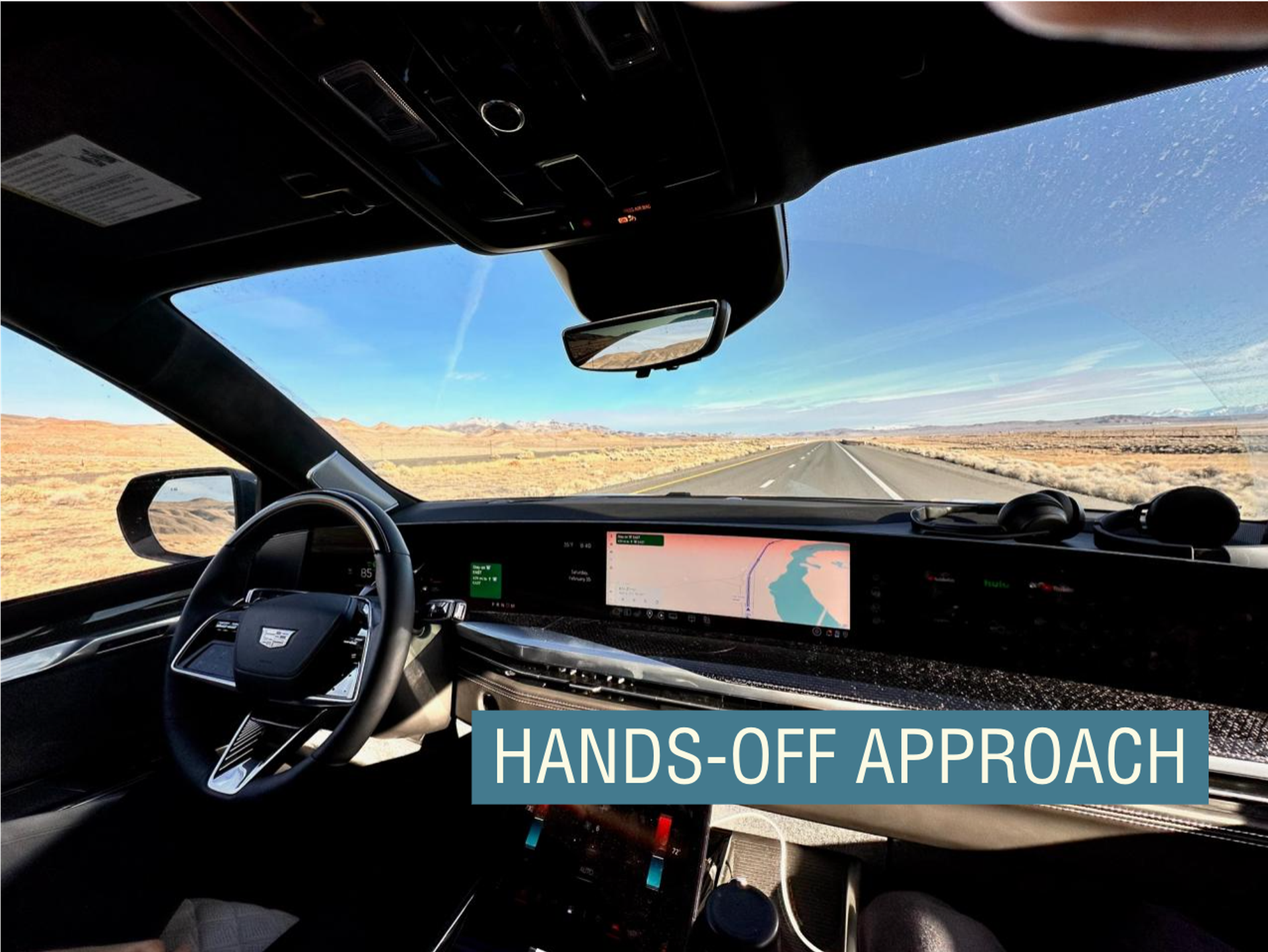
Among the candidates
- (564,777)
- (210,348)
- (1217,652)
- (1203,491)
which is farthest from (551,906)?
(210,348)

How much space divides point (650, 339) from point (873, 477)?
103cm

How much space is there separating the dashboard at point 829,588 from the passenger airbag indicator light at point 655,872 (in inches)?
27.8

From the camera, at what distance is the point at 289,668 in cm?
163

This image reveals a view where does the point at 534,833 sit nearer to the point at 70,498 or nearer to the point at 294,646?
the point at 294,646

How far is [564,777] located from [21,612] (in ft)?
6.68

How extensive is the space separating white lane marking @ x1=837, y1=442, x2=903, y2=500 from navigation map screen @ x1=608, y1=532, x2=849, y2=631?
0.44 metres

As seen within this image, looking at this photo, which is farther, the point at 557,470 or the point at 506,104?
the point at 557,470

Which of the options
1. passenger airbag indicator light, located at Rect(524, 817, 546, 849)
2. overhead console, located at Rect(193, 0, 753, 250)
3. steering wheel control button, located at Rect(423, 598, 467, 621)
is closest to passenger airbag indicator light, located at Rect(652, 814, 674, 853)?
passenger airbag indicator light, located at Rect(524, 817, 546, 849)

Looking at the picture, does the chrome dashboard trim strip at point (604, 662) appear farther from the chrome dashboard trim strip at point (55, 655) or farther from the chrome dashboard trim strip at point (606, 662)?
the chrome dashboard trim strip at point (55, 655)

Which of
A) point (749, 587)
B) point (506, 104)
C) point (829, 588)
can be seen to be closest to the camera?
point (506, 104)

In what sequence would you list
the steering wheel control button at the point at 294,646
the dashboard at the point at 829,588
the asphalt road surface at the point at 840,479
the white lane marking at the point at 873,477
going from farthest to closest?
the white lane marking at the point at 873,477
the asphalt road surface at the point at 840,479
the steering wheel control button at the point at 294,646
the dashboard at the point at 829,588

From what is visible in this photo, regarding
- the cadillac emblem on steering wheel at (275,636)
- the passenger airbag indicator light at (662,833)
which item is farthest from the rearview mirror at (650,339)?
the passenger airbag indicator light at (662,833)

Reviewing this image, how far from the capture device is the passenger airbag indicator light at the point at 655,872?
1.90m

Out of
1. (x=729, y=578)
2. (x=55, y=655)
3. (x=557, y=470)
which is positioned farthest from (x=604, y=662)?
(x=55, y=655)
